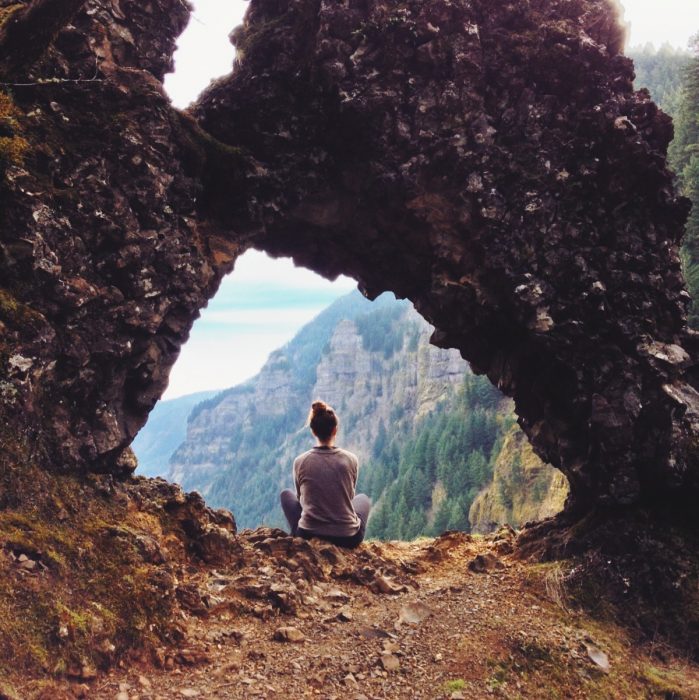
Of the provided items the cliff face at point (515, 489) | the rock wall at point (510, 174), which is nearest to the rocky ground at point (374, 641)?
the rock wall at point (510, 174)

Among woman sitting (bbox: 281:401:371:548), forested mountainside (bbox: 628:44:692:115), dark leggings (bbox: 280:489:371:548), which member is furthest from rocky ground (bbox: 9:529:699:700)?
forested mountainside (bbox: 628:44:692:115)

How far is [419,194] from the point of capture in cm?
1224

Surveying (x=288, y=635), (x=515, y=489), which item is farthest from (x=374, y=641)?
(x=515, y=489)

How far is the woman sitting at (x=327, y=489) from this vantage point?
34.5 ft

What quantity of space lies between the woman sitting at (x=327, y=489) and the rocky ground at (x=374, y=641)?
38 centimetres

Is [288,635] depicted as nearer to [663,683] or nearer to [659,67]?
[663,683]

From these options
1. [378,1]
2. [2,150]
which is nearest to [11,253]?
[2,150]

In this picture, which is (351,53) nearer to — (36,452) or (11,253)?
(11,253)

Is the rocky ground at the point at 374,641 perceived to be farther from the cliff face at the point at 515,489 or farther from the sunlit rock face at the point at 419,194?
the cliff face at the point at 515,489

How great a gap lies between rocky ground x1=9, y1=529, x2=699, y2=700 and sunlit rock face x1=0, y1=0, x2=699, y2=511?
2.90 meters

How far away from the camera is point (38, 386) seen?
7.90 meters

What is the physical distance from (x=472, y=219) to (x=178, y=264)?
21.9 ft

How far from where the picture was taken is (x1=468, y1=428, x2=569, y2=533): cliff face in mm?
54312

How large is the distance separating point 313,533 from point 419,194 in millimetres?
8071
